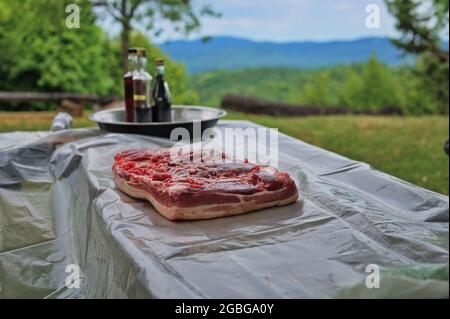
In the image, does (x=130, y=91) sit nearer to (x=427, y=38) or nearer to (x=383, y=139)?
(x=383, y=139)

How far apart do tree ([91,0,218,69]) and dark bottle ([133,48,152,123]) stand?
6.07 m

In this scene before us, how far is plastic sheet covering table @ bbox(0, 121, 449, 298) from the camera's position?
1154mm

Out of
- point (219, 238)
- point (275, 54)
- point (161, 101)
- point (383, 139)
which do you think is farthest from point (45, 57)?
point (275, 54)

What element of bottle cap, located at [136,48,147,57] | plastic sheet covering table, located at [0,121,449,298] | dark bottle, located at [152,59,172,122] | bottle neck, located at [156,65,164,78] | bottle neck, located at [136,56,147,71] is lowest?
plastic sheet covering table, located at [0,121,449,298]

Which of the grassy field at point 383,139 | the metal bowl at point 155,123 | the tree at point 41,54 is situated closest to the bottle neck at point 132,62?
the metal bowl at point 155,123

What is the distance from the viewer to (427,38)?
9992 millimetres

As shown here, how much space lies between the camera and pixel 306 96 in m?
22.7

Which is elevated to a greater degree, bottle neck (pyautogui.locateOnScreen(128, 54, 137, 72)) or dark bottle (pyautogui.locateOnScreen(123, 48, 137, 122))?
bottle neck (pyautogui.locateOnScreen(128, 54, 137, 72))

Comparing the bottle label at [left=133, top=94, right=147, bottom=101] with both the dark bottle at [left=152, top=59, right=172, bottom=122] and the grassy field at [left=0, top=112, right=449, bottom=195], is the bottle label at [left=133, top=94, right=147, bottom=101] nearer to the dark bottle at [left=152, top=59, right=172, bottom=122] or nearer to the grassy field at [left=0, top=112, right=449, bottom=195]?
the dark bottle at [left=152, top=59, right=172, bottom=122]

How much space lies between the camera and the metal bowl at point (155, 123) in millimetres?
2562

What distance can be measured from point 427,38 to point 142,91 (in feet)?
28.1

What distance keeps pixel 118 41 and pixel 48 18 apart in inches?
171

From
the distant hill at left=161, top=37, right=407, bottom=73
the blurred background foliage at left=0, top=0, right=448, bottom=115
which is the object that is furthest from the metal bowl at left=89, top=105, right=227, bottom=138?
the distant hill at left=161, top=37, right=407, bottom=73

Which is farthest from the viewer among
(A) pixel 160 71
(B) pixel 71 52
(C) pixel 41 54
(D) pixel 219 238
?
(B) pixel 71 52
